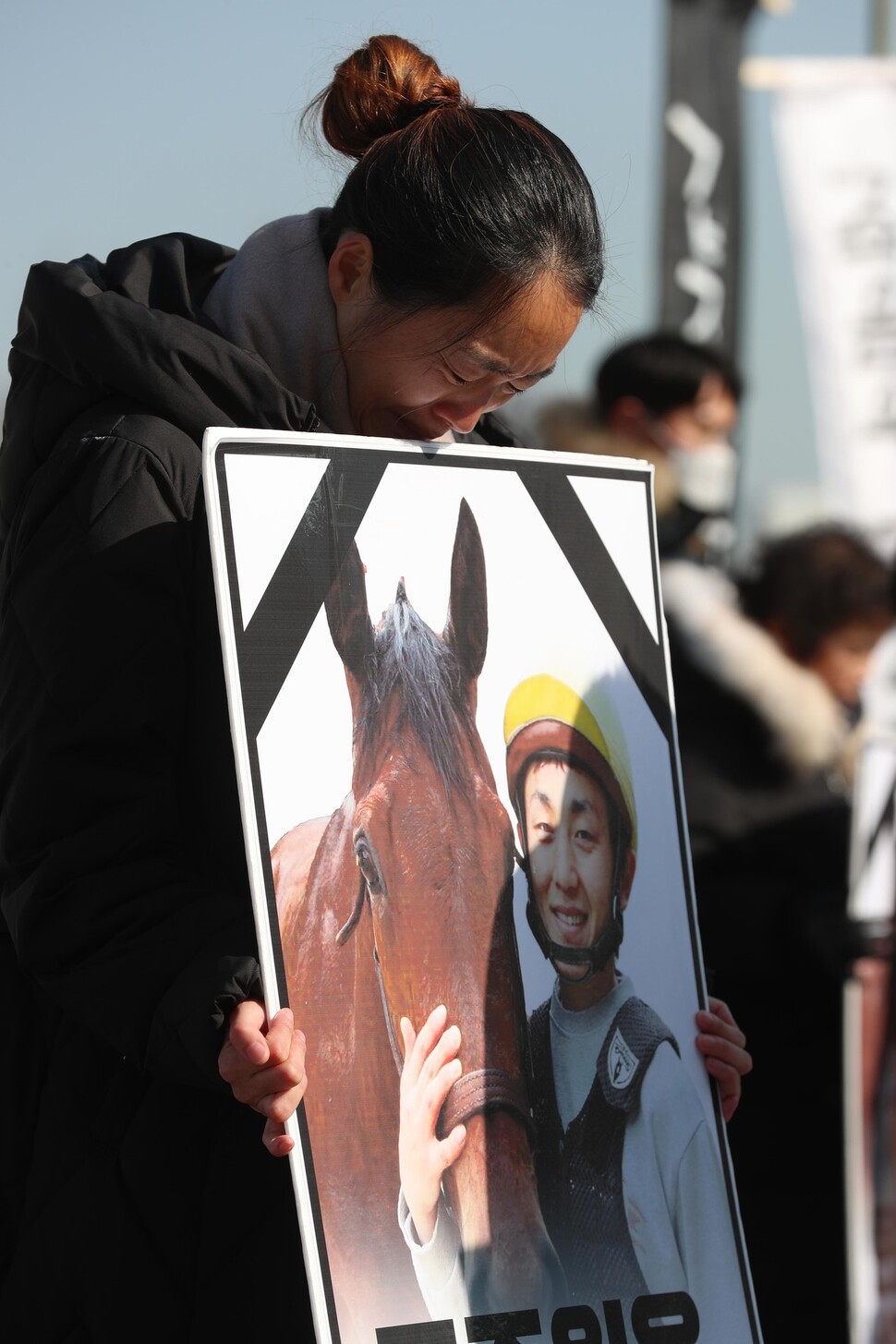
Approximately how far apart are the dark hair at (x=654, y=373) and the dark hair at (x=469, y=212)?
4.20 ft

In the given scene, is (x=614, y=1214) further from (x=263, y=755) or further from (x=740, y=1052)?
(x=263, y=755)

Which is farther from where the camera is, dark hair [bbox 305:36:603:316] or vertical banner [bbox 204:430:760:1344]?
dark hair [bbox 305:36:603:316]

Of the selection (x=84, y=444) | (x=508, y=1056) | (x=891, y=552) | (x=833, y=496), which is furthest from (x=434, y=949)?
(x=833, y=496)

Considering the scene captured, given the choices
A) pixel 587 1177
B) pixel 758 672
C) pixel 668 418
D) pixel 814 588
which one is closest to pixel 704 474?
pixel 668 418

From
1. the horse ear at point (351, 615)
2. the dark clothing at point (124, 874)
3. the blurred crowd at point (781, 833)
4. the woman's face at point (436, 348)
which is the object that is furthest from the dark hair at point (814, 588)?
the dark clothing at point (124, 874)

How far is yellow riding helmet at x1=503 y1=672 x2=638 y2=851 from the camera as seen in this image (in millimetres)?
1318

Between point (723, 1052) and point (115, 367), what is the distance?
773 mm

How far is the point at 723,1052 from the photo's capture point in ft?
4.42

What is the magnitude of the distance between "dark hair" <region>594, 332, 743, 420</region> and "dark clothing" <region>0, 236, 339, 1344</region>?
58.8 inches

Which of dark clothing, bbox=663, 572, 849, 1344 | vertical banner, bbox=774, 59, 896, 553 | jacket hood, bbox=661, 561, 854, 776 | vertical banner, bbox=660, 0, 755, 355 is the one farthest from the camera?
vertical banner, bbox=660, 0, 755, 355

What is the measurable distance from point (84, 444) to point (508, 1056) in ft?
1.90

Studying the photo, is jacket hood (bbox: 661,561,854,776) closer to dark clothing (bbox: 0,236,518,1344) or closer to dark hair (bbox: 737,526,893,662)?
dark hair (bbox: 737,526,893,662)

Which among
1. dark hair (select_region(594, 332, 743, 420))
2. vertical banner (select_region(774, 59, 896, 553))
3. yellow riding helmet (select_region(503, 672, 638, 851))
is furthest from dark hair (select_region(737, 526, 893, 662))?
yellow riding helmet (select_region(503, 672, 638, 851))

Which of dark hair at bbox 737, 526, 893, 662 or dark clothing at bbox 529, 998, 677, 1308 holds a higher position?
dark hair at bbox 737, 526, 893, 662
